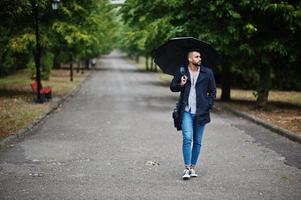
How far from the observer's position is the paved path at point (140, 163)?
7.01 metres

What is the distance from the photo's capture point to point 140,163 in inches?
357

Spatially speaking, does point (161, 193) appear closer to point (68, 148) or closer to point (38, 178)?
point (38, 178)

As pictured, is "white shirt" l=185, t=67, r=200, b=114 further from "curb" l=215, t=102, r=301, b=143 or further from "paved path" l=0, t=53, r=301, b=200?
"curb" l=215, t=102, r=301, b=143

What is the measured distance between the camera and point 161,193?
6.89m

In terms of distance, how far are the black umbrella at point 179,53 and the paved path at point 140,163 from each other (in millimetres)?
1730

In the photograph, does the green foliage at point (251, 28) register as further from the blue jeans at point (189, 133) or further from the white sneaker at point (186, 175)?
the white sneaker at point (186, 175)

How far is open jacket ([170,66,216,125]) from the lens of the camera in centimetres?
775

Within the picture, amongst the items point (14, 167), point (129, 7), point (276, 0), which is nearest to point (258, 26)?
point (276, 0)

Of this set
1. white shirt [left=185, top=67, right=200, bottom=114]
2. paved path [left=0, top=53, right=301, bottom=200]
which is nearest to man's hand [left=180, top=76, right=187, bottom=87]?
white shirt [left=185, top=67, right=200, bottom=114]

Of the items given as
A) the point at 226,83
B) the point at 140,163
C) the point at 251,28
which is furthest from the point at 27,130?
the point at 226,83

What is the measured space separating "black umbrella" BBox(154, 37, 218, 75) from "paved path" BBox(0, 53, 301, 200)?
5.68 ft

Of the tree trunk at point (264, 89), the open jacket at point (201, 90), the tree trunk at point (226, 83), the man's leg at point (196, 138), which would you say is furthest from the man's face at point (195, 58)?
the tree trunk at point (226, 83)

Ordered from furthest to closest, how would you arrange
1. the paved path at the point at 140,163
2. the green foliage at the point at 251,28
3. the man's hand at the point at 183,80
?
the green foliage at the point at 251,28, the man's hand at the point at 183,80, the paved path at the point at 140,163

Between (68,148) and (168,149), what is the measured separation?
2.05m
